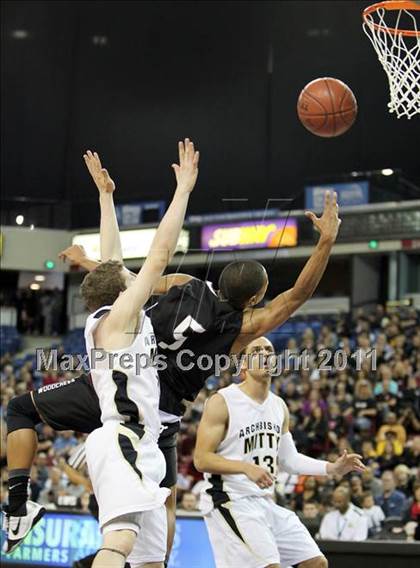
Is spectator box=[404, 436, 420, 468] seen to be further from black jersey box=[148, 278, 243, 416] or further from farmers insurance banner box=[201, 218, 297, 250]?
farmers insurance banner box=[201, 218, 297, 250]

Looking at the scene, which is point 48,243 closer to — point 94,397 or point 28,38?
point 28,38

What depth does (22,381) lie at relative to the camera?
58.5ft

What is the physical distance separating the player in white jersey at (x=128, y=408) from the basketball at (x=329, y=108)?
1.84 metres

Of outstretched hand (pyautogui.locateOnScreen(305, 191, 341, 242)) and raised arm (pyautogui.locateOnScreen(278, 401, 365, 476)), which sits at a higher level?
outstretched hand (pyautogui.locateOnScreen(305, 191, 341, 242))

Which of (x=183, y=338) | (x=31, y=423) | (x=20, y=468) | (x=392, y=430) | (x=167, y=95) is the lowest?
(x=392, y=430)

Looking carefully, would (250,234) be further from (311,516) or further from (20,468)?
(20,468)

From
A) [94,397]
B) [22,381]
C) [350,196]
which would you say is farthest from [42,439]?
[94,397]

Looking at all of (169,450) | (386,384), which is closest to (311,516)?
(386,384)

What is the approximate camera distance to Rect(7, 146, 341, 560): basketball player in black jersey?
5121mm

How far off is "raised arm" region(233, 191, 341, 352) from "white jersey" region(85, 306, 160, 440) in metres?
0.70

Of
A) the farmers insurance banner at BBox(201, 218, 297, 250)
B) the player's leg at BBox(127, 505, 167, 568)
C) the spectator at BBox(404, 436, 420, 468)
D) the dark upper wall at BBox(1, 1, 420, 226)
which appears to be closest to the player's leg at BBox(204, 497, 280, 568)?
the player's leg at BBox(127, 505, 167, 568)

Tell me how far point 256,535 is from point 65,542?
509cm

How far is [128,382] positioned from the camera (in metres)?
4.56

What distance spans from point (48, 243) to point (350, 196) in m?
7.55
